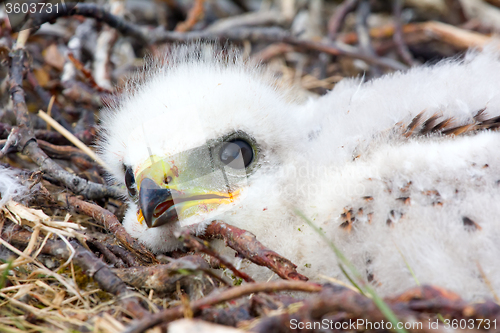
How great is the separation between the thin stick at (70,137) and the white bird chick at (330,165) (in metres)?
0.12

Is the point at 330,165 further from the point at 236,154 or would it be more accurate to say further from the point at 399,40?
the point at 399,40

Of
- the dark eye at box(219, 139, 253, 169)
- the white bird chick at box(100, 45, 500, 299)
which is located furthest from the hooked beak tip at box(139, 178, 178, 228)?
the dark eye at box(219, 139, 253, 169)

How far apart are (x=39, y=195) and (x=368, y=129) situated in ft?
5.08

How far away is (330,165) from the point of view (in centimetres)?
167

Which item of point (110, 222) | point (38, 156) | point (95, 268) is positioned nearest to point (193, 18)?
point (38, 156)

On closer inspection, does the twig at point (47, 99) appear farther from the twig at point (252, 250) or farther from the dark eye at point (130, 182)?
the twig at point (252, 250)

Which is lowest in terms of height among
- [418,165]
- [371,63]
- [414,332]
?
[414,332]

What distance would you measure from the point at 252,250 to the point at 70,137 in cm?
148

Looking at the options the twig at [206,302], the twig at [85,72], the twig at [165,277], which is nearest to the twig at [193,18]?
the twig at [85,72]

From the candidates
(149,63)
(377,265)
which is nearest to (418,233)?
(377,265)

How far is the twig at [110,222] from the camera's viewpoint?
5.81ft

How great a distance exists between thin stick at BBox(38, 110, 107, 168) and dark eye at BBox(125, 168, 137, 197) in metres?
0.34

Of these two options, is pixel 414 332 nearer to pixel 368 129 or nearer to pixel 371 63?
pixel 368 129

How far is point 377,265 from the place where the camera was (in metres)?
1.41
